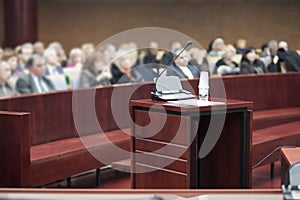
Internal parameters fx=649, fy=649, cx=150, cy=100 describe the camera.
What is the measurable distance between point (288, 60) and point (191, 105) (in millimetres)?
4498

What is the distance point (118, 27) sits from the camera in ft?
48.1

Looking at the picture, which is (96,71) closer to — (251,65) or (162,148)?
(251,65)

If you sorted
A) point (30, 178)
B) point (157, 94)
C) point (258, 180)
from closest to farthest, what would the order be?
1. point (157, 94)
2. point (30, 178)
3. point (258, 180)

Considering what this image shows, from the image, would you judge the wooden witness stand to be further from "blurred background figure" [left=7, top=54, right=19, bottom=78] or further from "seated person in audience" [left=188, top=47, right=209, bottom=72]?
"seated person in audience" [left=188, top=47, right=209, bottom=72]

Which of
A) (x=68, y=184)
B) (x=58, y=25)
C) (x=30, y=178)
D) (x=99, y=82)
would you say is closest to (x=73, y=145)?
(x=68, y=184)

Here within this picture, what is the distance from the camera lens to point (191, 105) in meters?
3.87

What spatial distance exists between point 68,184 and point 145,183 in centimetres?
153

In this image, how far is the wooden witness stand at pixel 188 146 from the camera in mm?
3877

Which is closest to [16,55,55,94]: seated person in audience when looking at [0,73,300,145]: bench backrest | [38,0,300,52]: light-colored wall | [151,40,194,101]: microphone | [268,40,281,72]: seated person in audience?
[0,73,300,145]: bench backrest

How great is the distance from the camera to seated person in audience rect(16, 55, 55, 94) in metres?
6.94

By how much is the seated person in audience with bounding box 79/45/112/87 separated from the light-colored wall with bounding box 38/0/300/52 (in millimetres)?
3793

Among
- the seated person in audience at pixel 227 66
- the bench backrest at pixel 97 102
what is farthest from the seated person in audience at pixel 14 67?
the seated person in audience at pixel 227 66

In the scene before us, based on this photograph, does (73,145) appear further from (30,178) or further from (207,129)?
(207,129)

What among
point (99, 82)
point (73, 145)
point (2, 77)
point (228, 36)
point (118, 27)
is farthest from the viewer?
point (118, 27)
